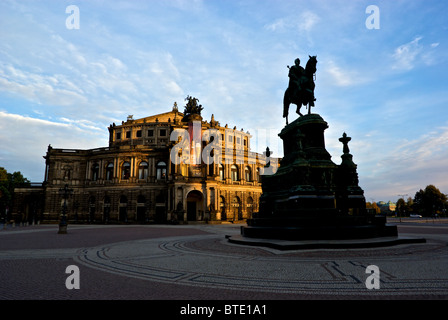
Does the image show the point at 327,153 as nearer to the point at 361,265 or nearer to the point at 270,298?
the point at 361,265

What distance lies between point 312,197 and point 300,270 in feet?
20.1

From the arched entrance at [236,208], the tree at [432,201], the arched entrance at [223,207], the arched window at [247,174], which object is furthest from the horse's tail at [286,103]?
the tree at [432,201]

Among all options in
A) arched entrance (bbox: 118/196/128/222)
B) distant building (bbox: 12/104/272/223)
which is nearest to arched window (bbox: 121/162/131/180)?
distant building (bbox: 12/104/272/223)

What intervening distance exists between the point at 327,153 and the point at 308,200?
3671 millimetres

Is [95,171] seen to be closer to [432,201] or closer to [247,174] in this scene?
[247,174]

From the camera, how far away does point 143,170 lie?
4950 centimetres

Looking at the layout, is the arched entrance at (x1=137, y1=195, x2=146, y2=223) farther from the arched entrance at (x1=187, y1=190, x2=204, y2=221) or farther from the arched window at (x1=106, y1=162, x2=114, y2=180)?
the arched entrance at (x1=187, y1=190, x2=204, y2=221)

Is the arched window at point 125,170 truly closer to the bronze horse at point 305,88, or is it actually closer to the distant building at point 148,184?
the distant building at point 148,184

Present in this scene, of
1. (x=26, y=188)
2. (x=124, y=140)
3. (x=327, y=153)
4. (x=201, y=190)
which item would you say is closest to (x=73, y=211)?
(x=26, y=188)

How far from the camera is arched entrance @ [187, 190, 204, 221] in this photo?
4625 centimetres

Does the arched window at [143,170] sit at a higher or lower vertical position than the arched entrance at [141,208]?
higher

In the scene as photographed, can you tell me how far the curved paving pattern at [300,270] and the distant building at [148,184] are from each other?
35367 millimetres

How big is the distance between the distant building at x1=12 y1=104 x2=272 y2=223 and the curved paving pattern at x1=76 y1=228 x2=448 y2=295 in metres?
35.4

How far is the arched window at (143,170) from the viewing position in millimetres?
49312
